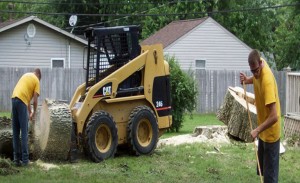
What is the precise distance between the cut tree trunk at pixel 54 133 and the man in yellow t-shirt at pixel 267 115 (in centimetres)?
482

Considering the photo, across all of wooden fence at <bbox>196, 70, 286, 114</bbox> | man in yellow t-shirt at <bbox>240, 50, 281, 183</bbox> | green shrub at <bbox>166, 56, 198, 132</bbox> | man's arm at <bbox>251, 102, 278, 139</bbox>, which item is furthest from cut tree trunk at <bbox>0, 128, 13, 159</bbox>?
wooden fence at <bbox>196, 70, 286, 114</bbox>

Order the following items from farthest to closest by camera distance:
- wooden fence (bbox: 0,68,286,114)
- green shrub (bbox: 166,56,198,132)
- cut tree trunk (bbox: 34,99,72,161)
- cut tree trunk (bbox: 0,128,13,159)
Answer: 1. wooden fence (bbox: 0,68,286,114)
2. green shrub (bbox: 166,56,198,132)
3. cut tree trunk (bbox: 0,128,13,159)
4. cut tree trunk (bbox: 34,99,72,161)

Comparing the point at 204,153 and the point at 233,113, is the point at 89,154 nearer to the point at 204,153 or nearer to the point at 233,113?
the point at 204,153

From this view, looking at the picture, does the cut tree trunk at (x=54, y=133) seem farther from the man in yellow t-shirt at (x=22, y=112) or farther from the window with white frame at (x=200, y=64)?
the window with white frame at (x=200, y=64)

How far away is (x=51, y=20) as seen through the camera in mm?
50344

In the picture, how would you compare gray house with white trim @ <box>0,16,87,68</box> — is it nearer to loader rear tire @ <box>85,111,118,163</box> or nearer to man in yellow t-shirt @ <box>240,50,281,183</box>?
loader rear tire @ <box>85,111,118,163</box>

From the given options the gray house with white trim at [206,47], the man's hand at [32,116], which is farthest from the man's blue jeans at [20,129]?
the gray house with white trim at [206,47]

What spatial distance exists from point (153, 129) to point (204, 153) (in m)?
1.17

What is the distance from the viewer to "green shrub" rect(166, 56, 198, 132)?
67.7ft

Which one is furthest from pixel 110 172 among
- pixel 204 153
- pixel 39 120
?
pixel 204 153

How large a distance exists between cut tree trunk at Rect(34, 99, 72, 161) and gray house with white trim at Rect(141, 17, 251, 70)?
2052 centimetres

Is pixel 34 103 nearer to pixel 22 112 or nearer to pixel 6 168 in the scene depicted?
pixel 22 112

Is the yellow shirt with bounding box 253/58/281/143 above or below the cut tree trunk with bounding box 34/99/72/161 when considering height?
above

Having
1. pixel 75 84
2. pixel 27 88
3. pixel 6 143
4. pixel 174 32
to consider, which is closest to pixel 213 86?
pixel 174 32
